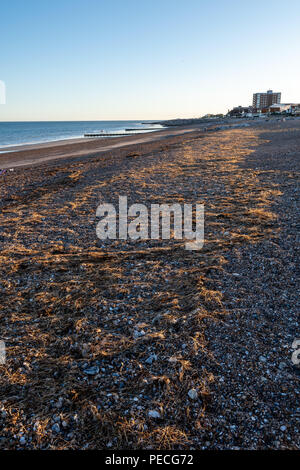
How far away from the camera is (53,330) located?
14.1 feet

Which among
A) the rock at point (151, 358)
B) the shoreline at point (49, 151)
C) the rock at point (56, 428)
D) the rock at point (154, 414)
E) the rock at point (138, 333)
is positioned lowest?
the rock at point (56, 428)

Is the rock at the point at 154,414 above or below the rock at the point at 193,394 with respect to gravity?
below

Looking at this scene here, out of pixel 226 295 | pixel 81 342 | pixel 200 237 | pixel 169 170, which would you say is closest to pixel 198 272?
pixel 226 295

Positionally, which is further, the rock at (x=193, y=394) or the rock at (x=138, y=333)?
the rock at (x=138, y=333)

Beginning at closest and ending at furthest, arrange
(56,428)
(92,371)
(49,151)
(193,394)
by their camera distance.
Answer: (56,428), (193,394), (92,371), (49,151)

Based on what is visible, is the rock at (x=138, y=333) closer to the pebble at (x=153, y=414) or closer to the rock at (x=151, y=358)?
the rock at (x=151, y=358)

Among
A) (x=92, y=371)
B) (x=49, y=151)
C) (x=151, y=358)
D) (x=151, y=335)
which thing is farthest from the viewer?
(x=49, y=151)

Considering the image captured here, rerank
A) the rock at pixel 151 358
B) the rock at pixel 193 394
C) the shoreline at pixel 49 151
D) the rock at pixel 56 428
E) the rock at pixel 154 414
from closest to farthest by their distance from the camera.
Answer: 1. the rock at pixel 56 428
2. the rock at pixel 154 414
3. the rock at pixel 193 394
4. the rock at pixel 151 358
5. the shoreline at pixel 49 151

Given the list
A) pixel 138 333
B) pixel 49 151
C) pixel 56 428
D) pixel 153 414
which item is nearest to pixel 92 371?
pixel 56 428

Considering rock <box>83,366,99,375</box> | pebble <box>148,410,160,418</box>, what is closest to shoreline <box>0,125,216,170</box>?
rock <box>83,366,99,375</box>

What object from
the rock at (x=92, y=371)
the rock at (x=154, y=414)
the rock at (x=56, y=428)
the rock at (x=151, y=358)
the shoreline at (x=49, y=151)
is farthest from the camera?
the shoreline at (x=49, y=151)

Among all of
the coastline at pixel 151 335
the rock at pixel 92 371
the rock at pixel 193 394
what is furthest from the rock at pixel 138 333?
the rock at pixel 193 394

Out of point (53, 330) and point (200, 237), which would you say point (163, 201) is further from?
point (53, 330)

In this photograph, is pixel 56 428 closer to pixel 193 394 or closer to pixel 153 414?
pixel 153 414
